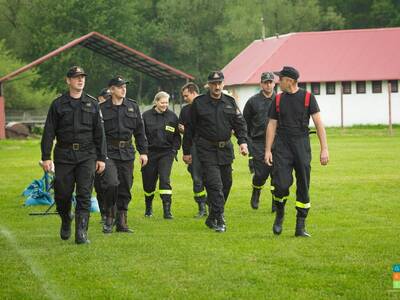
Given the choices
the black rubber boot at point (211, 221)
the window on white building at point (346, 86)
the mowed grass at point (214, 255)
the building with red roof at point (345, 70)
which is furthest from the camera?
the window on white building at point (346, 86)

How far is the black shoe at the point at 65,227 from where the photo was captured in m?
12.6

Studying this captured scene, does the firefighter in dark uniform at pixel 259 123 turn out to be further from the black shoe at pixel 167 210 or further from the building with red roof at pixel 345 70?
the building with red roof at pixel 345 70

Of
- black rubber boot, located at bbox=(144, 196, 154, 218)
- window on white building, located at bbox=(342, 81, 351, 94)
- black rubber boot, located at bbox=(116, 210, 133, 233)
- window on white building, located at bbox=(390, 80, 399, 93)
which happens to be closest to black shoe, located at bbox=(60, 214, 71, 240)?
black rubber boot, located at bbox=(116, 210, 133, 233)

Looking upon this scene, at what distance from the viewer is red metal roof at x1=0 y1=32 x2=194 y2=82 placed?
57.0 metres

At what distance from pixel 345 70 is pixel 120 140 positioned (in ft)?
186

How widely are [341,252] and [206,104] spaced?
11.7 ft

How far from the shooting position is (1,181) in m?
24.3

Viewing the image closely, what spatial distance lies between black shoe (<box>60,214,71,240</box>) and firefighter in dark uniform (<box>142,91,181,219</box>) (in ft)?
10.1

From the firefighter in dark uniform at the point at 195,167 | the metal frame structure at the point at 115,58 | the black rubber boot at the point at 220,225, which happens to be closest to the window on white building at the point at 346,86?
the metal frame structure at the point at 115,58

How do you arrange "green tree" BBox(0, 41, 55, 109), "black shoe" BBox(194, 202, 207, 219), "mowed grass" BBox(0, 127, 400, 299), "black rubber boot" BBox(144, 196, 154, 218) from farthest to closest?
"green tree" BBox(0, 41, 55, 109)
"black rubber boot" BBox(144, 196, 154, 218)
"black shoe" BBox(194, 202, 207, 219)
"mowed grass" BBox(0, 127, 400, 299)

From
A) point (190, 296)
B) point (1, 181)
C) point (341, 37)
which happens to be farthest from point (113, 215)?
point (341, 37)

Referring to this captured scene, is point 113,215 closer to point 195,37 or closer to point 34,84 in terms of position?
point 34,84

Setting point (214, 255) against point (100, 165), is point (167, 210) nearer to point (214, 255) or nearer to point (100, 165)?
point (100, 165)

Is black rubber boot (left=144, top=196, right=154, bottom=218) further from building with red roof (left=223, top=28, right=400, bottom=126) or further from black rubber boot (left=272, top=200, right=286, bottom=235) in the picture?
building with red roof (left=223, top=28, right=400, bottom=126)
